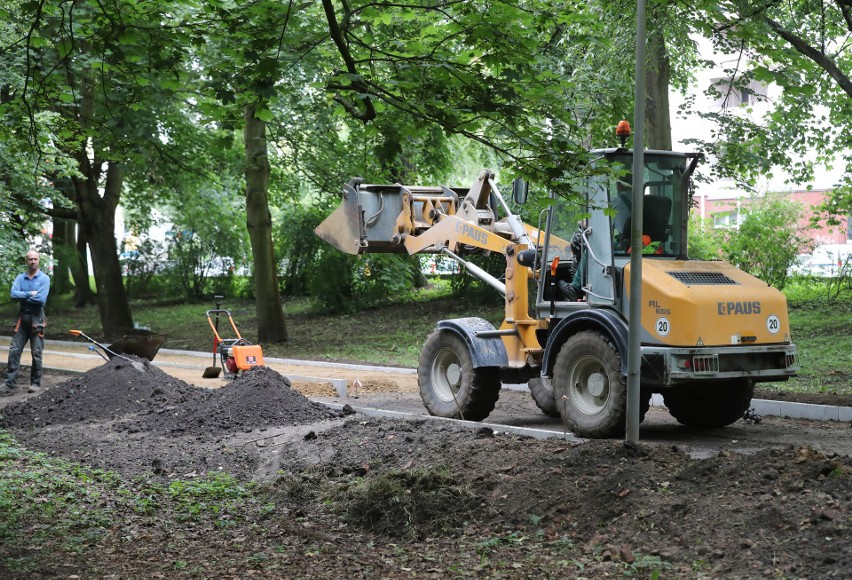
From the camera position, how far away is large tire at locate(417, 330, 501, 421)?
37.4ft

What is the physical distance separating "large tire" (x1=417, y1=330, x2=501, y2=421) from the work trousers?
6.11 m

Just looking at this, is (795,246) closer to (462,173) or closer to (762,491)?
(462,173)

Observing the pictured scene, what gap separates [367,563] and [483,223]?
6.43 metres

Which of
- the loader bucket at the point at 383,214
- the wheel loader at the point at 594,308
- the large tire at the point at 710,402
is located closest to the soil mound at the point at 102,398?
the loader bucket at the point at 383,214

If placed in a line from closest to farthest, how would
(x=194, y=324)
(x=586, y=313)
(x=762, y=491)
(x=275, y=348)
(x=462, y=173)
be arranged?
(x=762, y=491) < (x=586, y=313) < (x=275, y=348) < (x=194, y=324) < (x=462, y=173)

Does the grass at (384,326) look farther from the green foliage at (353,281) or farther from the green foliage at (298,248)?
the green foliage at (298,248)

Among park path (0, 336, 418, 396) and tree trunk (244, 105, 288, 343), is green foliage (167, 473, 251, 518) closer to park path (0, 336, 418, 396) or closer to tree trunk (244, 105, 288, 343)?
park path (0, 336, 418, 396)

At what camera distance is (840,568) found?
17.5 ft

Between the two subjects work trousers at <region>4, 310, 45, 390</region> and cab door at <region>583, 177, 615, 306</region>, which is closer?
cab door at <region>583, 177, 615, 306</region>

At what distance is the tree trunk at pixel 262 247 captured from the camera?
2173 centimetres

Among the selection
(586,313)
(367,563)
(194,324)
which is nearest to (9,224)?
(194,324)

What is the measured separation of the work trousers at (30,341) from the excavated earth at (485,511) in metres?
4.74

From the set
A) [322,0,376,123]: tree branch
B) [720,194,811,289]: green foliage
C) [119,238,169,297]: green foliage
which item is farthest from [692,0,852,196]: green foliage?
[119,238,169,297]: green foliage

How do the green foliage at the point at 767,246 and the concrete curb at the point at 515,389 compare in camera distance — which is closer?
the concrete curb at the point at 515,389
